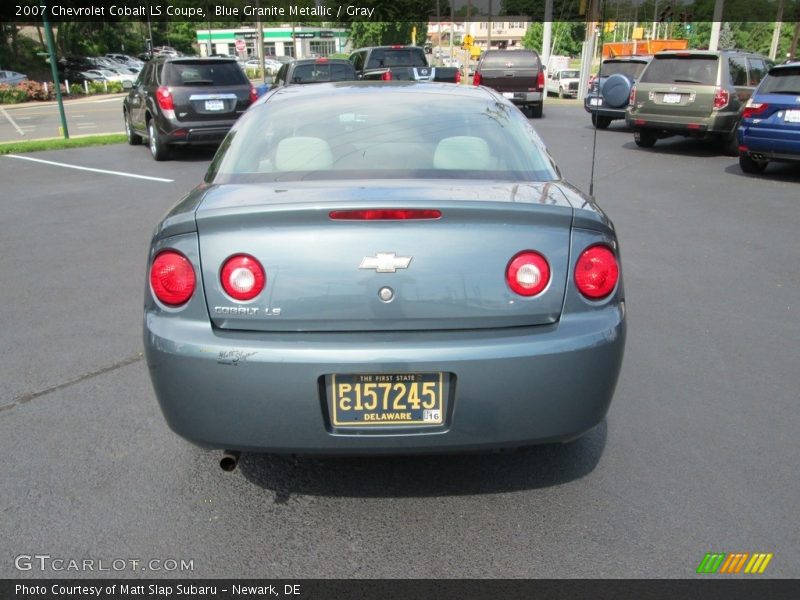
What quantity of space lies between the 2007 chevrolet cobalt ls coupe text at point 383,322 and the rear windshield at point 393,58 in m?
17.5

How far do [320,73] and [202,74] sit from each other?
4.63 m

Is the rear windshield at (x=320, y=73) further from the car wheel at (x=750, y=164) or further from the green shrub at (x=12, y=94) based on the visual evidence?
the green shrub at (x=12, y=94)

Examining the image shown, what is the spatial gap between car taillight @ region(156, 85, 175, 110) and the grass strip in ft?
11.4

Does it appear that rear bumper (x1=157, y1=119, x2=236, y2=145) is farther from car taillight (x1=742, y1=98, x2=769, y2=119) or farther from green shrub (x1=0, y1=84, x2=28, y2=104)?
green shrub (x1=0, y1=84, x2=28, y2=104)

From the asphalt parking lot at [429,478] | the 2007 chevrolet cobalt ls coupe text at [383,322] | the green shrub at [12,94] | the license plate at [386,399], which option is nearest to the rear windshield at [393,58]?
the asphalt parking lot at [429,478]

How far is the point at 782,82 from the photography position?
10.1 m

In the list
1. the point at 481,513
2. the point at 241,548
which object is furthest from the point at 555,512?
the point at 241,548

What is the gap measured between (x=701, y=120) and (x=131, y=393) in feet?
38.5

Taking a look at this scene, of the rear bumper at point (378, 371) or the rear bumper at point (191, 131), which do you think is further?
the rear bumper at point (191, 131)

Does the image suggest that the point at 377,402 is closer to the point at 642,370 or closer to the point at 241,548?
the point at 241,548

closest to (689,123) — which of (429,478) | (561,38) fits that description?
(429,478)

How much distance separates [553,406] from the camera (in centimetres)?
248

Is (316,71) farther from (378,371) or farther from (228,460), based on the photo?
(378,371)

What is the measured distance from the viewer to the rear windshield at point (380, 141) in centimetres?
307
